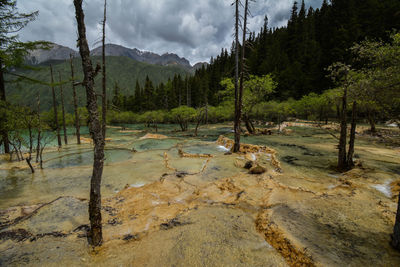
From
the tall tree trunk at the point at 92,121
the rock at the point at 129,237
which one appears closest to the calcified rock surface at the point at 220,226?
the rock at the point at 129,237

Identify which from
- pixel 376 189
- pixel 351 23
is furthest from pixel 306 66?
pixel 376 189

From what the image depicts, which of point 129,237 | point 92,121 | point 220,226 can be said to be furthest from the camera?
point 220,226

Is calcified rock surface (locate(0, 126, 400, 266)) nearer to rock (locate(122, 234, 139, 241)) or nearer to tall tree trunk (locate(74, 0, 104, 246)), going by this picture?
rock (locate(122, 234, 139, 241))

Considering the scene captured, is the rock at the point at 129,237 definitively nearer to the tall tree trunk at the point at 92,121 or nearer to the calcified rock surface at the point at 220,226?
the calcified rock surface at the point at 220,226

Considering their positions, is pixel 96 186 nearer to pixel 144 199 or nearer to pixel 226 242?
pixel 144 199

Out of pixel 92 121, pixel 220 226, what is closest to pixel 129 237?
pixel 220 226

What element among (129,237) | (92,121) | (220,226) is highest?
(92,121)

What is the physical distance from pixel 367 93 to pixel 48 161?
19.0 metres

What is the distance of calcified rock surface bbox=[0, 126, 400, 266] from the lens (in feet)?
10.8

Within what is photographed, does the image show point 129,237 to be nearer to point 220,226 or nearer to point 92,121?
point 220,226

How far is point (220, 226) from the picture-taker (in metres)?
4.22

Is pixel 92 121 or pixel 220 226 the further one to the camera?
pixel 220 226

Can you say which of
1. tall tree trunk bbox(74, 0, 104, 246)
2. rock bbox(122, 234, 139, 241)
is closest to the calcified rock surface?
rock bbox(122, 234, 139, 241)

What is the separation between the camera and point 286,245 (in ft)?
11.4
